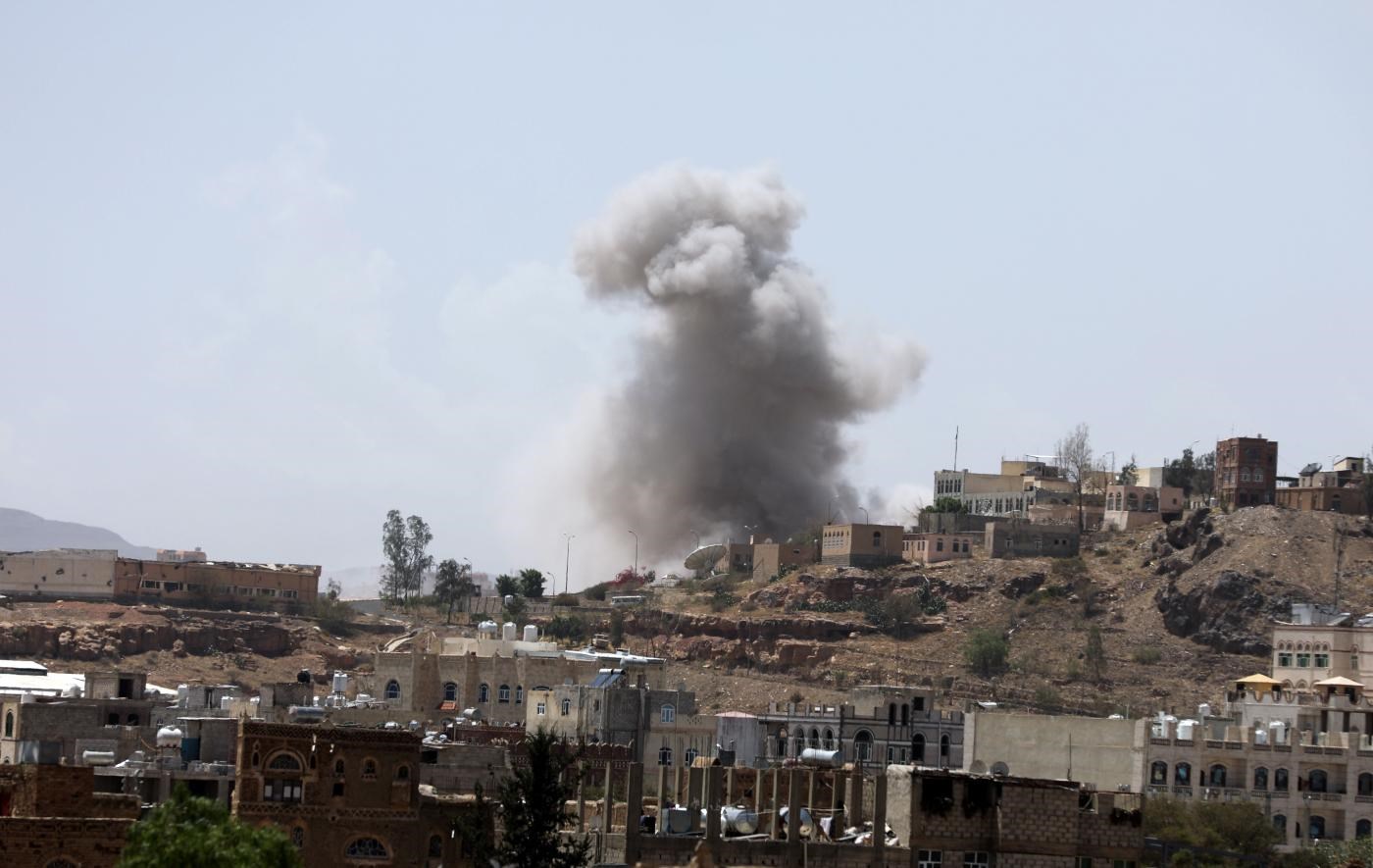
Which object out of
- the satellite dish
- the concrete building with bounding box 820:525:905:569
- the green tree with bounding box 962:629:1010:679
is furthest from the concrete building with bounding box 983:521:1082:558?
the green tree with bounding box 962:629:1010:679

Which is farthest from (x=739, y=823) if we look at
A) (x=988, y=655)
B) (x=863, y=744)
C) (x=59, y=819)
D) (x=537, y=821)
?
(x=988, y=655)

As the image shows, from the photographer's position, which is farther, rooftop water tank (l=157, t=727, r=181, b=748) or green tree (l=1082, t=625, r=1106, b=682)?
green tree (l=1082, t=625, r=1106, b=682)

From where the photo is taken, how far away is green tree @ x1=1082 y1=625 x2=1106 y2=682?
107 metres

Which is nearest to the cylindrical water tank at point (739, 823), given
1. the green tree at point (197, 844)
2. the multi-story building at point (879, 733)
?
the green tree at point (197, 844)

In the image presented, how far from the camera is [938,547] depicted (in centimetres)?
12575

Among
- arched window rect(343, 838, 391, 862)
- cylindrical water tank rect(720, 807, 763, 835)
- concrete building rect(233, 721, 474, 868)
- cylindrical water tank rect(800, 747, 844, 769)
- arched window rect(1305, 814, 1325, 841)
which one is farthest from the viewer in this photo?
arched window rect(1305, 814, 1325, 841)

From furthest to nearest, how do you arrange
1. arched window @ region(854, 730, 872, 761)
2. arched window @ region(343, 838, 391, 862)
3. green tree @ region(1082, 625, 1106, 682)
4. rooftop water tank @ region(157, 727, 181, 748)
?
green tree @ region(1082, 625, 1106, 682) → arched window @ region(854, 730, 872, 761) → rooftop water tank @ region(157, 727, 181, 748) → arched window @ region(343, 838, 391, 862)

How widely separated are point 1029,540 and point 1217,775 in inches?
2294

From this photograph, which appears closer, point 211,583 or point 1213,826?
point 1213,826

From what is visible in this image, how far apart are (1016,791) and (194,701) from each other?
2857 centimetres

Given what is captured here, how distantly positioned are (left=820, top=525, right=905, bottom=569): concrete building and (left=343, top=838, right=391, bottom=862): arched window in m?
78.5

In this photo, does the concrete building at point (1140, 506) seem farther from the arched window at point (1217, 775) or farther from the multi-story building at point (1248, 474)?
the arched window at point (1217, 775)

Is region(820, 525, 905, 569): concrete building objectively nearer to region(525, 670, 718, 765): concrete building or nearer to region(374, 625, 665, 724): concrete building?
region(374, 625, 665, 724): concrete building

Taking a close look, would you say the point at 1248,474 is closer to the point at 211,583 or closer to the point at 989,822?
the point at 211,583
